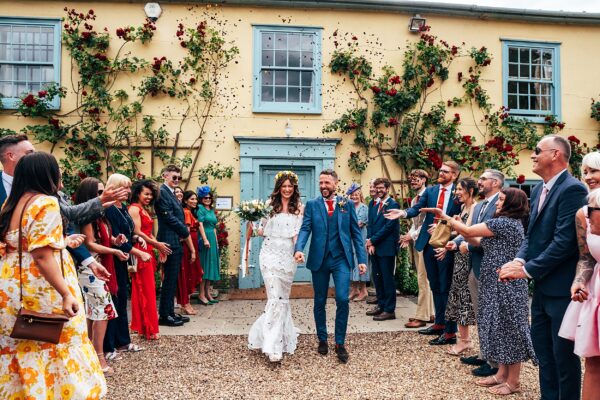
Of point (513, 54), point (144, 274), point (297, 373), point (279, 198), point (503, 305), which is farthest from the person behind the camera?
point (513, 54)

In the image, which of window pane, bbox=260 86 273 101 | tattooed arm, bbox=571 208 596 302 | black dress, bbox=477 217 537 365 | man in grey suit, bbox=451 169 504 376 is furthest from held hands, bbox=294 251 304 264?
window pane, bbox=260 86 273 101

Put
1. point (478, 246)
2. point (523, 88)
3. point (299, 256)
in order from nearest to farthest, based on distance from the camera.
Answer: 1. point (478, 246)
2. point (299, 256)
3. point (523, 88)

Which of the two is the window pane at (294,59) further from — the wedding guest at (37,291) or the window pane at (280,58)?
the wedding guest at (37,291)

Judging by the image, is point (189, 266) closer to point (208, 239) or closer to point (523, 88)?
point (208, 239)

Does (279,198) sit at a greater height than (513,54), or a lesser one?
lesser

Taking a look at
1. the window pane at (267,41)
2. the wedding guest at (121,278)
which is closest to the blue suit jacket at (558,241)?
the wedding guest at (121,278)

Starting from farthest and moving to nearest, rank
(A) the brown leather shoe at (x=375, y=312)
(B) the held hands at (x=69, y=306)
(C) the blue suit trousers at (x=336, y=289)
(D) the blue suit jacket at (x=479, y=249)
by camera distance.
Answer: (A) the brown leather shoe at (x=375, y=312)
(C) the blue suit trousers at (x=336, y=289)
(D) the blue suit jacket at (x=479, y=249)
(B) the held hands at (x=69, y=306)

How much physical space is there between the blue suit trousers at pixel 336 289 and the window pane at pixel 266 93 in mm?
5382

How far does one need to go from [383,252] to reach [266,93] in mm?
4547

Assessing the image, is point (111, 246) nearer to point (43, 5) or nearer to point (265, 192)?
point (265, 192)

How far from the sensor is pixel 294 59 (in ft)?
34.8

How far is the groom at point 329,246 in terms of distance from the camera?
19.7 ft

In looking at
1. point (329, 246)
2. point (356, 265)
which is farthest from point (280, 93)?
point (329, 246)

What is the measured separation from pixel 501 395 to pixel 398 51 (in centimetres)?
791
